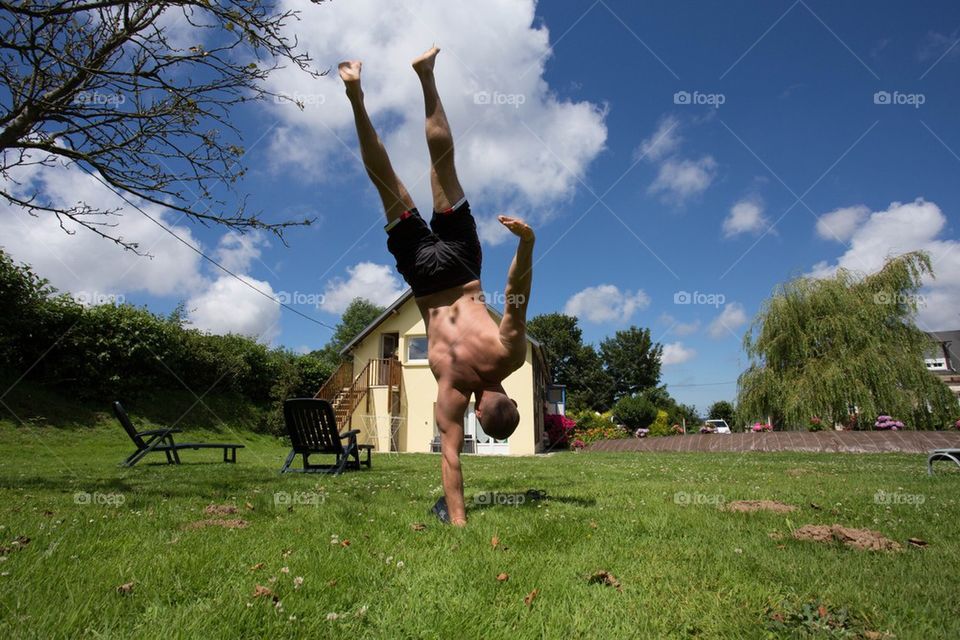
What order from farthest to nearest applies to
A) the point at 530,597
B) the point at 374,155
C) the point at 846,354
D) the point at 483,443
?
the point at 483,443, the point at 846,354, the point at 374,155, the point at 530,597

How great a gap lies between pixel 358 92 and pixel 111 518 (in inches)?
155

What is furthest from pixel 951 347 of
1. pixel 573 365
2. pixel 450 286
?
pixel 450 286

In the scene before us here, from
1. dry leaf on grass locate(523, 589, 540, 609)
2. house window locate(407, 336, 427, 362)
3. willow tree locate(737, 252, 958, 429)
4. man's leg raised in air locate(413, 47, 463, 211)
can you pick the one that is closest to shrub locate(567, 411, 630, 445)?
willow tree locate(737, 252, 958, 429)

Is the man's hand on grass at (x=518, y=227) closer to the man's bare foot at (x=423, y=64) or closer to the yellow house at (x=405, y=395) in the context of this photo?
the man's bare foot at (x=423, y=64)

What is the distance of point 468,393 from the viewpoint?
13.8 ft

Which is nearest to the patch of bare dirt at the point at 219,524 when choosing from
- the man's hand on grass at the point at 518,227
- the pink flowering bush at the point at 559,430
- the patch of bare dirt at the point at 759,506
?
the man's hand on grass at the point at 518,227

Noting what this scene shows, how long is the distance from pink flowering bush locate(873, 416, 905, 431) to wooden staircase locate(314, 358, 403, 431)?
18.0m

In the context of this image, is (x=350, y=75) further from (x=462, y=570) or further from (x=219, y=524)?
(x=462, y=570)

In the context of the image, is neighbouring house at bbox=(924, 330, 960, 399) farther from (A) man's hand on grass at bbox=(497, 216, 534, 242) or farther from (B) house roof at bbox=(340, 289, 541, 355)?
(A) man's hand on grass at bbox=(497, 216, 534, 242)

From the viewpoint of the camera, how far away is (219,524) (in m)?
3.62

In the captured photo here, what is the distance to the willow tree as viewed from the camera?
60.3 ft

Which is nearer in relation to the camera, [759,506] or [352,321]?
→ [759,506]

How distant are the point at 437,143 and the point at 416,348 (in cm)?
1952

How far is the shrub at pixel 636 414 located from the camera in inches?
1300
